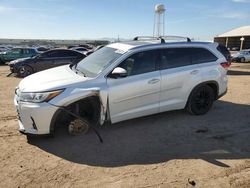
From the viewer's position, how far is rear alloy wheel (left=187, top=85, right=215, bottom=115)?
6918 mm

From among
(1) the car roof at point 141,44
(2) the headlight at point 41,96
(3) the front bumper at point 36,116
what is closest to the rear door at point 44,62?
(1) the car roof at point 141,44

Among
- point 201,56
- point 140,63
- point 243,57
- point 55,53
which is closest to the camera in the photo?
point 140,63

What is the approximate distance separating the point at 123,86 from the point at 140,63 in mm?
686

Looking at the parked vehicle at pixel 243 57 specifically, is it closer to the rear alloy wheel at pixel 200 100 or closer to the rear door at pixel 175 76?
the rear alloy wheel at pixel 200 100

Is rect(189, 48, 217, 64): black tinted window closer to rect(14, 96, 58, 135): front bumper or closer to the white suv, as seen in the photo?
the white suv

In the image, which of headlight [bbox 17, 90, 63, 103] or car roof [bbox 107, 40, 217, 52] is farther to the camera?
car roof [bbox 107, 40, 217, 52]

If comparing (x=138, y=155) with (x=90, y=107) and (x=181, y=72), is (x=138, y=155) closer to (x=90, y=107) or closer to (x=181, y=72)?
(x=90, y=107)

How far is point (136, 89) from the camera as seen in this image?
229 inches

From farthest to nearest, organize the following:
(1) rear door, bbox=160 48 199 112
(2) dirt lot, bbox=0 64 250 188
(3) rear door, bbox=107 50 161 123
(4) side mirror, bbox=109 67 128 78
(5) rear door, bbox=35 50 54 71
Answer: (5) rear door, bbox=35 50 54 71 < (1) rear door, bbox=160 48 199 112 < (3) rear door, bbox=107 50 161 123 < (4) side mirror, bbox=109 67 128 78 < (2) dirt lot, bbox=0 64 250 188

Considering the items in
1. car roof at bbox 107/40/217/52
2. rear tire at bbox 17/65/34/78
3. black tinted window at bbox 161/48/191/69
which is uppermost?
car roof at bbox 107/40/217/52

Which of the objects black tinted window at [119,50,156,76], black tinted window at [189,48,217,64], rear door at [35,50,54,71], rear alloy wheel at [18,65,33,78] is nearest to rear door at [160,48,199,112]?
black tinted window at [189,48,217,64]

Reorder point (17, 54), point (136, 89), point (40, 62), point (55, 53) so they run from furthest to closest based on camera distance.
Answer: point (17, 54) < point (55, 53) < point (40, 62) < point (136, 89)

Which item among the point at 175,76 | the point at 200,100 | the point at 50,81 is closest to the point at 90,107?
the point at 50,81

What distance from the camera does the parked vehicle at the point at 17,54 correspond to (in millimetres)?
21625
